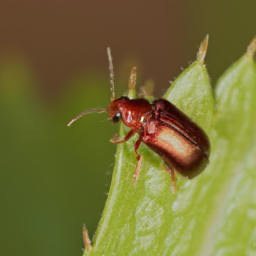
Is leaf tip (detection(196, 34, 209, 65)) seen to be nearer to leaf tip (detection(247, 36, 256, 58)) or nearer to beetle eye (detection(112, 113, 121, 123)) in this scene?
leaf tip (detection(247, 36, 256, 58))

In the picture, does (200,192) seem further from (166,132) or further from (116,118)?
(116,118)

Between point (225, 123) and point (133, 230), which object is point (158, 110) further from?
point (133, 230)

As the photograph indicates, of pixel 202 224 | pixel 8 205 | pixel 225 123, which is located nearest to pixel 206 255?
pixel 202 224

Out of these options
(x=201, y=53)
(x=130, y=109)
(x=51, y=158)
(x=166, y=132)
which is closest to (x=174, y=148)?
(x=166, y=132)

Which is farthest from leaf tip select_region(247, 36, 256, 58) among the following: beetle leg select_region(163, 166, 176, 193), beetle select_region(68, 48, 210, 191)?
beetle leg select_region(163, 166, 176, 193)

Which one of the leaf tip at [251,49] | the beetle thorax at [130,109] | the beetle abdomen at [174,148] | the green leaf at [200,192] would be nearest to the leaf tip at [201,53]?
the green leaf at [200,192]

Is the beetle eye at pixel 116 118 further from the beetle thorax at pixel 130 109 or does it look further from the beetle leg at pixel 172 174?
the beetle leg at pixel 172 174
